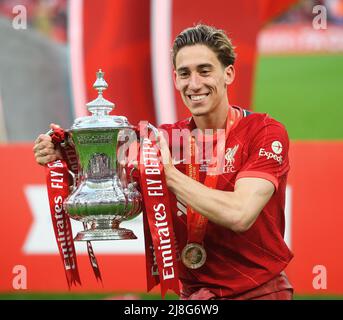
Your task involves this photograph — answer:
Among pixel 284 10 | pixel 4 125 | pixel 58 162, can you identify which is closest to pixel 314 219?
pixel 284 10

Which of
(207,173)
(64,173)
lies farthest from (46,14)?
(207,173)

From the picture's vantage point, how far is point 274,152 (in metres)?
2.34

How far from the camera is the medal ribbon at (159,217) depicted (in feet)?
7.29

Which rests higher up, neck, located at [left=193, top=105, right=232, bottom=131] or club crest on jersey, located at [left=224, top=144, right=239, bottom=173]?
neck, located at [left=193, top=105, right=232, bottom=131]

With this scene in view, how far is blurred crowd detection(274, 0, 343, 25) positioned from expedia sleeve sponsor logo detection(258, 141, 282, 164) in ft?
4.76

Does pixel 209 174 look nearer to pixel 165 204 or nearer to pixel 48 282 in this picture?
pixel 165 204

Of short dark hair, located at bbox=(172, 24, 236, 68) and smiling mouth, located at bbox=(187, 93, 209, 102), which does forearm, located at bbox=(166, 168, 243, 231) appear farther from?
short dark hair, located at bbox=(172, 24, 236, 68)

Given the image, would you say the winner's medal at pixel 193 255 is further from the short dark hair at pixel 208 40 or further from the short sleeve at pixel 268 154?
the short dark hair at pixel 208 40

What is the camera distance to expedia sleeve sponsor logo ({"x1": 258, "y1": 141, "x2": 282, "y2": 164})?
2.32m

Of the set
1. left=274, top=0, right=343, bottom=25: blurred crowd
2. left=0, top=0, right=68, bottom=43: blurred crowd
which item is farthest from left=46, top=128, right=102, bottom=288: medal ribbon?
left=274, top=0, right=343, bottom=25: blurred crowd

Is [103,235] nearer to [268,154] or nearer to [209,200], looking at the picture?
[209,200]

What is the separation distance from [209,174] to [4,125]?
5.60ft

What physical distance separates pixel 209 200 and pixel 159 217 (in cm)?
15

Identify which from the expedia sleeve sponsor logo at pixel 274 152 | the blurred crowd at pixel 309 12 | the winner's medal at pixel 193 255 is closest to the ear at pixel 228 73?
the expedia sleeve sponsor logo at pixel 274 152
